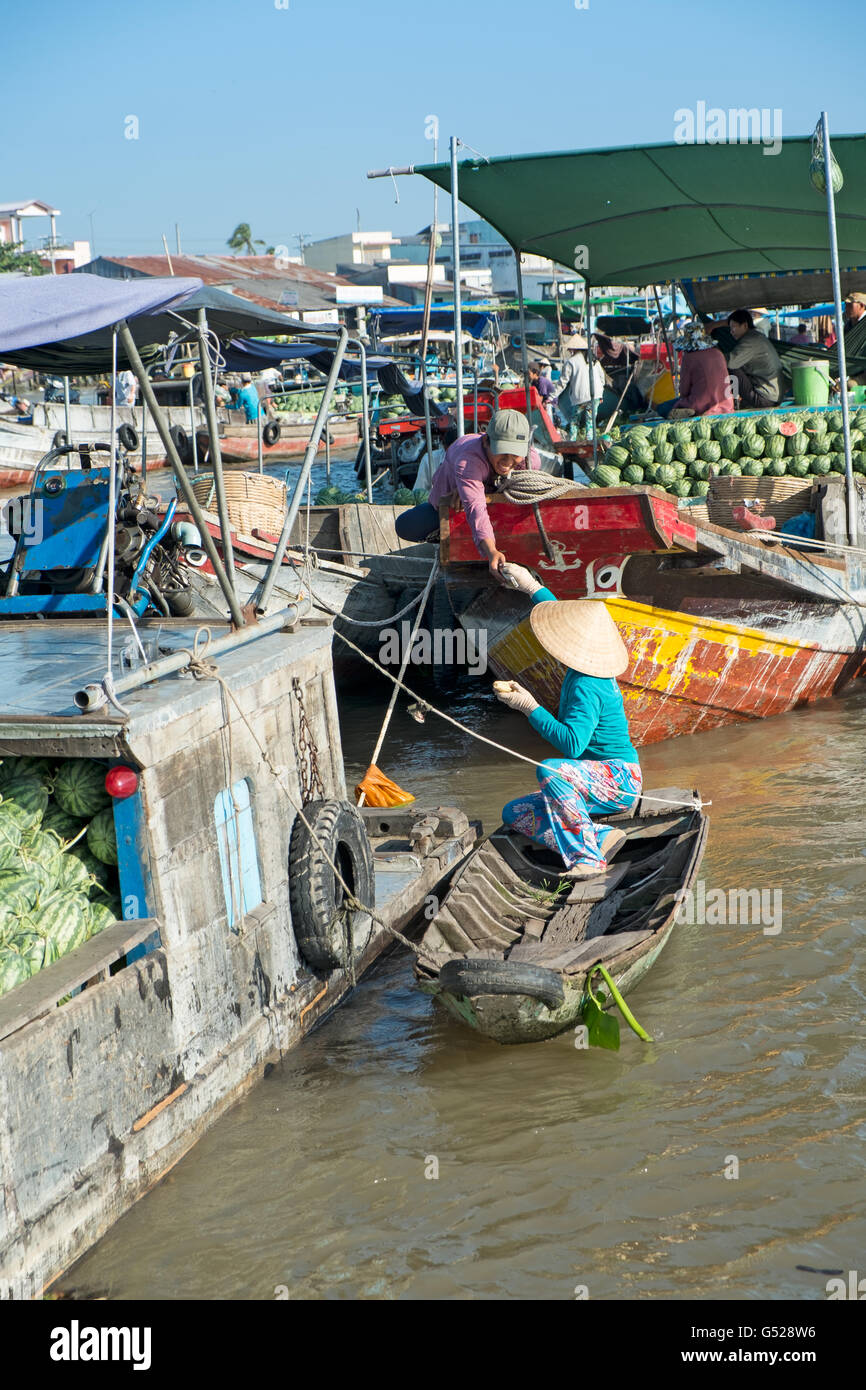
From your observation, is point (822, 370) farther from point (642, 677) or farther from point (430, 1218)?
point (430, 1218)

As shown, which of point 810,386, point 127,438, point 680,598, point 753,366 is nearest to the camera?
point 127,438

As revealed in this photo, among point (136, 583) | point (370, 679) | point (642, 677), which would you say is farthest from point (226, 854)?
point (370, 679)

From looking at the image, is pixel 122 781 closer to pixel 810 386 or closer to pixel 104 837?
pixel 104 837

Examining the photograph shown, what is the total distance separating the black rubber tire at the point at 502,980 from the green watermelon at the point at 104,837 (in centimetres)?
124

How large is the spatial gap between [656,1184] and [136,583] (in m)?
4.43

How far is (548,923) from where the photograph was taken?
553cm

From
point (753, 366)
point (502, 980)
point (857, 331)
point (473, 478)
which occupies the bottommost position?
point (502, 980)

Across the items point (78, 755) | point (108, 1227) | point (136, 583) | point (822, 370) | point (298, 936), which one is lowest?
point (108, 1227)

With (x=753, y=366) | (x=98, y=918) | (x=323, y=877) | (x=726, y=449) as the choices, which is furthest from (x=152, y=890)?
(x=753, y=366)

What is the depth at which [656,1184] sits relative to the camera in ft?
12.9

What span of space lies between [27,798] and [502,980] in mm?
1706

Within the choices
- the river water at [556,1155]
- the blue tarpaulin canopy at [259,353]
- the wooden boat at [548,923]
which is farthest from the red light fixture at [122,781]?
the blue tarpaulin canopy at [259,353]

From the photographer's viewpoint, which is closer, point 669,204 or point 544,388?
point 669,204

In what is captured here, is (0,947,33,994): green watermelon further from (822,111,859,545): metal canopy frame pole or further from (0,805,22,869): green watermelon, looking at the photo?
(822,111,859,545): metal canopy frame pole
